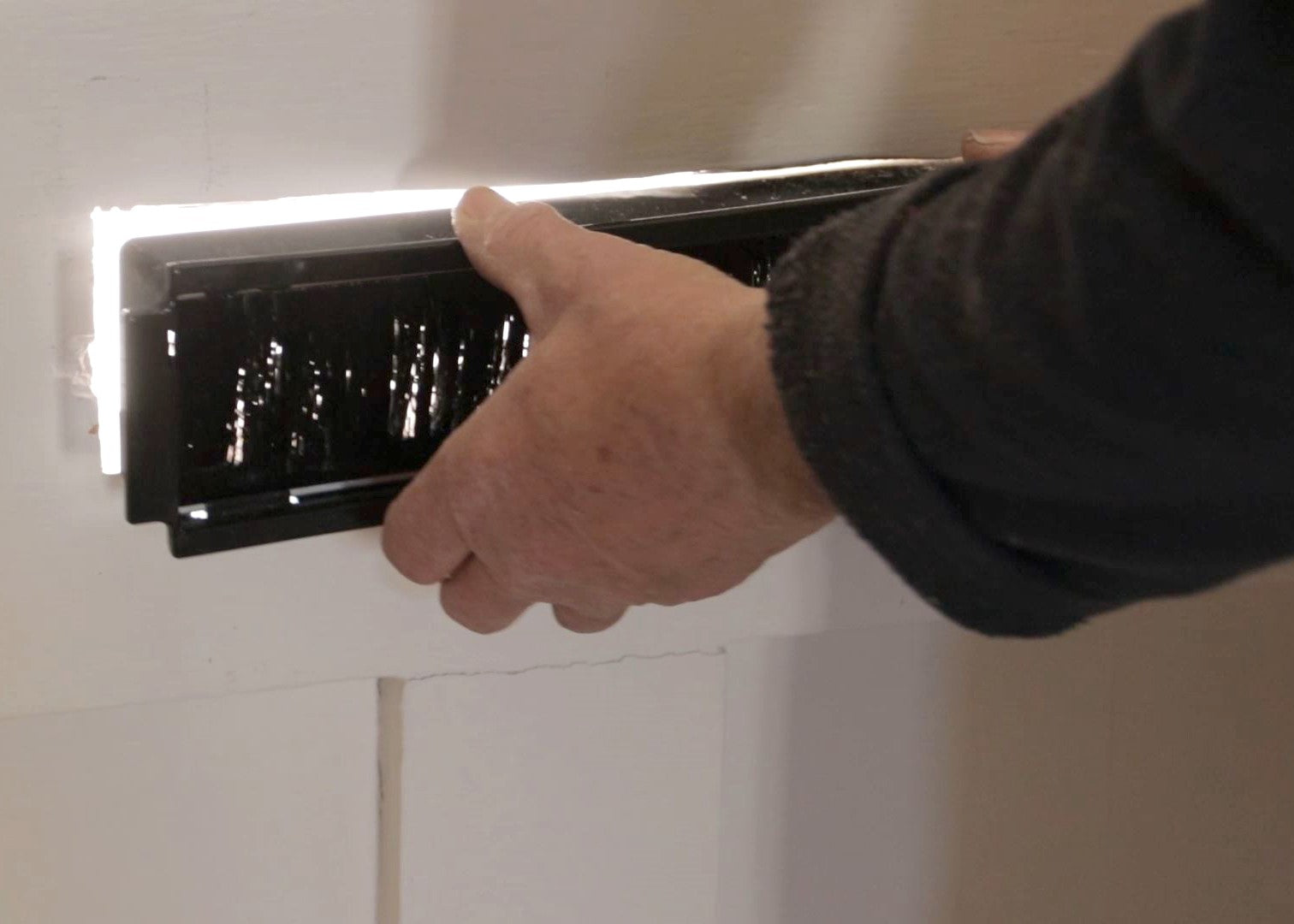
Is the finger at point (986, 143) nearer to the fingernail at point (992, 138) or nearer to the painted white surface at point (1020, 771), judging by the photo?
the fingernail at point (992, 138)

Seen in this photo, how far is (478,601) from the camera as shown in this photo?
63 centimetres

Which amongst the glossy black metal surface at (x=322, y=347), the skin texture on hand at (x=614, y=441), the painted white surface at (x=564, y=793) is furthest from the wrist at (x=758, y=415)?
the painted white surface at (x=564, y=793)

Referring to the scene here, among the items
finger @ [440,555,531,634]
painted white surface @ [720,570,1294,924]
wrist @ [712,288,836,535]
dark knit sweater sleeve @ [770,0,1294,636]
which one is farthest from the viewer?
painted white surface @ [720,570,1294,924]

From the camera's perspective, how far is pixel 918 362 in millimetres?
395

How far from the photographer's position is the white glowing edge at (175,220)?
1.76ft

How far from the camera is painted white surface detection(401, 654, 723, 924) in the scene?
716mm

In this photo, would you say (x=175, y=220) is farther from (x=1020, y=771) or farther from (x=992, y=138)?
(x=1020, y=771)

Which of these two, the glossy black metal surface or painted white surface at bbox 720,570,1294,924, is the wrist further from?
painted white surface at bbox 720,570,1294,924

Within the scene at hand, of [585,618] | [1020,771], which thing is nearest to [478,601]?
[585,618]

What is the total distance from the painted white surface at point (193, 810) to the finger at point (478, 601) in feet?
0.26

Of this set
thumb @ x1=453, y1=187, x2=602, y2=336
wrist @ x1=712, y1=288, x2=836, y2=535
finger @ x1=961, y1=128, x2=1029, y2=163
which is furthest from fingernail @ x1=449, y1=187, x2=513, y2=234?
finger @ x1=961, y1=128, x2=1029, y2=163

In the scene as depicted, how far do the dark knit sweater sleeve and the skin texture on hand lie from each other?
6 centimetres

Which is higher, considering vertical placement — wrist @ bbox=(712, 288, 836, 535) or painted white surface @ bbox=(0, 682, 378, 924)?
wrist @ bbox=(712, 288, 836, 535)

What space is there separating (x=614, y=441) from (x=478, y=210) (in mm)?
129
